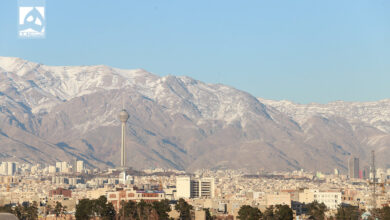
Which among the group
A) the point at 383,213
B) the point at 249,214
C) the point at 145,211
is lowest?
the point at 249,214

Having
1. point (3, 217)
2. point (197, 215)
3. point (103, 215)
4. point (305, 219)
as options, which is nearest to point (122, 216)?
point (103, 215)

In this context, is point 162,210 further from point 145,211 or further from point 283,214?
point 283,214

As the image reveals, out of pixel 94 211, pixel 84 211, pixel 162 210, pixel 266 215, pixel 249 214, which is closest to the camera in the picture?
pixel 249 214

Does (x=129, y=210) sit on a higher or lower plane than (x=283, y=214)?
higher

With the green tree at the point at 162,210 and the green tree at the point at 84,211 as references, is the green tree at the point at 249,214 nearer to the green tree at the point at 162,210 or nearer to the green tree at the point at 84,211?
the green tree at the point at 162,210

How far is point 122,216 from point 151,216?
9.86m

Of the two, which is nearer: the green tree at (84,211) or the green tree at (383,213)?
the green tree at (383,213)

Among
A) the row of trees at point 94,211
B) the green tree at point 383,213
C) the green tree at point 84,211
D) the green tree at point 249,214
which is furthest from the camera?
the row of trees at point 94,211

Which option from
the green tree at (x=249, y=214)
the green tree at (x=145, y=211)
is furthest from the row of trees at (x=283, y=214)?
the green tree at (x=145, y=211)

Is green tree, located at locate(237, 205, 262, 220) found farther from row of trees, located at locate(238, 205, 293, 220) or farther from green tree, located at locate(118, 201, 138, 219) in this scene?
green tree, located at locate(118, 201, 138, 219)

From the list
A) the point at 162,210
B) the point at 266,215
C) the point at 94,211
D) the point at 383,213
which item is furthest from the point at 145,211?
the point at 383,213

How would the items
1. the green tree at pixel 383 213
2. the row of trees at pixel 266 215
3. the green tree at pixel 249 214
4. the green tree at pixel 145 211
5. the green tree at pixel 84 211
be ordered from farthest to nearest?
the green tree at pixel 84 211 < the green tree at pixel 383 213 < the row of trees at pixel 266 215 < the green tree at pixel 145 211 < the green tree at pixel 249 214

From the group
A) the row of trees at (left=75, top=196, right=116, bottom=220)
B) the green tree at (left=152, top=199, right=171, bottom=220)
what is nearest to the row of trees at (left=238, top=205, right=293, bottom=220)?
the green tree at (left=152, top=199, right=171, bottom=220)

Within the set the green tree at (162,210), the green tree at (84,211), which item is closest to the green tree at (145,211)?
the green tree at (162,210)
